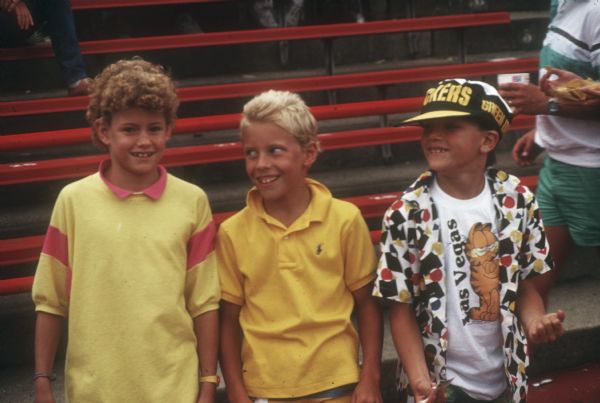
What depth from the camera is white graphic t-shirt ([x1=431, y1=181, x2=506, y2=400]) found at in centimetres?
236

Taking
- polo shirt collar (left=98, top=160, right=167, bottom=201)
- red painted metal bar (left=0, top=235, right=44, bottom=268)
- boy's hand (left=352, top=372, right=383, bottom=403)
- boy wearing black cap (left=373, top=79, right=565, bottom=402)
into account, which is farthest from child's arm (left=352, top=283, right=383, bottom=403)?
red painted metal bar (left=0, top=235, right=44, bottom=268)

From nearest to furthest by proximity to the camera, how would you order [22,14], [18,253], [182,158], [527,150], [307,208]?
[307,208] < [527,150] < [18,253] < [182,158] < [22,14]

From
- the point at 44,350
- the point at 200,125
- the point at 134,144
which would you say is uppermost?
the point at 134,144

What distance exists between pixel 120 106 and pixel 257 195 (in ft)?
1.72

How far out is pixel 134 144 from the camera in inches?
90.0

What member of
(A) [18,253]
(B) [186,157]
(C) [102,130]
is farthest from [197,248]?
(B) [186,157]

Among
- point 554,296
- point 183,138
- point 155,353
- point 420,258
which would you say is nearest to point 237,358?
point 155,353

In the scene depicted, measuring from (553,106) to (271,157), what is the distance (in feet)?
3.77

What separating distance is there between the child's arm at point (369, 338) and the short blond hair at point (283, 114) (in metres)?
0.55

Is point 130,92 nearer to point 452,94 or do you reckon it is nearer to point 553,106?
point 452,94

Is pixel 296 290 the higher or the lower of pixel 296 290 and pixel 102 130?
the lower

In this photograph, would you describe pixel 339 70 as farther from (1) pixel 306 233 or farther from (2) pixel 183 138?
(1) pixel 306 233

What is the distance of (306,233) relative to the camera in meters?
2.42

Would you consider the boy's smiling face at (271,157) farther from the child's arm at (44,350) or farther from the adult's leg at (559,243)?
the adult's leg at (559,243)
